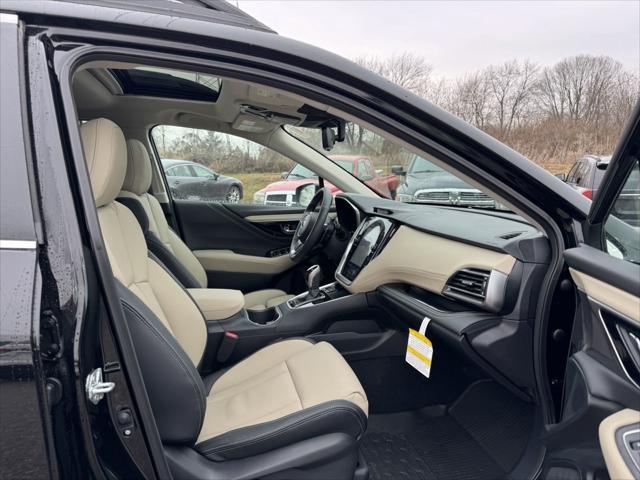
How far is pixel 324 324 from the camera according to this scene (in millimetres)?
2094

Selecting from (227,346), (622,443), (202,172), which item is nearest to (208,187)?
(202,172)

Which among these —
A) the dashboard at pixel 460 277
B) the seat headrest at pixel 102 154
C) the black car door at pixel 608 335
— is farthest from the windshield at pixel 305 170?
the black car door at pixel 608 335

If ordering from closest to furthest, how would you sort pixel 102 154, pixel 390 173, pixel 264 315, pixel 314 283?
pixel 102 154, pixel 264 315, pixel 314 283, pixel 390 173

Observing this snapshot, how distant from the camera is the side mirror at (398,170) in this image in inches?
92.0

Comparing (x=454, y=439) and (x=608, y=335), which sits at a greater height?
(x=608, y=335)

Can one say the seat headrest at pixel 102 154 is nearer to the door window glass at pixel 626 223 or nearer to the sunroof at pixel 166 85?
the sunroof at pixel 166 85

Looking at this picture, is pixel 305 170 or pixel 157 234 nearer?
pixel 157 234

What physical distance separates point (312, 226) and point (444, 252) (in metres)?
1.17

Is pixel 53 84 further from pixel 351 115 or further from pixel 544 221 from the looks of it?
pixel 544 221

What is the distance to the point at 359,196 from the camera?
2619 millimetres

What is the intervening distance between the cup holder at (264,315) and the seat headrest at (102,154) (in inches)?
39.5

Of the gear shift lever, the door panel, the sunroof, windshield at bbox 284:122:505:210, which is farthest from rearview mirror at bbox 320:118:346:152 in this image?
the door panel

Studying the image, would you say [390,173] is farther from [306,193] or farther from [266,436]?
[266,436]

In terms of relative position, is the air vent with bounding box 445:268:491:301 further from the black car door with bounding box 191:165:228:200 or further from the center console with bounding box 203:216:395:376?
the black car door with bounding box 191:165:228:200
